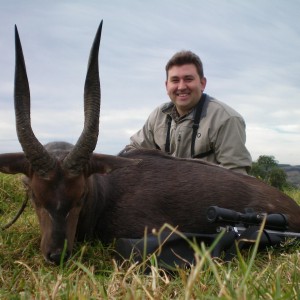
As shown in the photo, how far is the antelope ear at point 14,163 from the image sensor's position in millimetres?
4988

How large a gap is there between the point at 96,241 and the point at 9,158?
138 cm

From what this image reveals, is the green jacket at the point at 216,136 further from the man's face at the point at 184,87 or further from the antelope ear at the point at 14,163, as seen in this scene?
the antelope ear at the point at 14,163

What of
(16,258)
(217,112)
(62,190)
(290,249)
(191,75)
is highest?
(191,75)

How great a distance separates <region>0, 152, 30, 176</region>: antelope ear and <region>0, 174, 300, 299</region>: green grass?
789mm

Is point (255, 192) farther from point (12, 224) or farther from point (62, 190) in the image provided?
point (12, 224)

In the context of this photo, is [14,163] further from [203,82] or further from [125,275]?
[203,82]

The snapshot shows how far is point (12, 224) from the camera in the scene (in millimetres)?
6047

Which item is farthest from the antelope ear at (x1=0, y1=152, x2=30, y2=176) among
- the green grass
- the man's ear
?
the man's ear

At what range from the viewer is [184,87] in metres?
8.26

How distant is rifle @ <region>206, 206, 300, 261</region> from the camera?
446cm

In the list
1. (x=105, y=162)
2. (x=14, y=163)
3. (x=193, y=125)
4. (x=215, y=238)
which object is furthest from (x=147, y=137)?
(x=215, y=238)

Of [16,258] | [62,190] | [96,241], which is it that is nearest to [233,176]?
[96,241]

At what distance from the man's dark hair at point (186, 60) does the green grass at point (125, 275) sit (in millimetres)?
3634

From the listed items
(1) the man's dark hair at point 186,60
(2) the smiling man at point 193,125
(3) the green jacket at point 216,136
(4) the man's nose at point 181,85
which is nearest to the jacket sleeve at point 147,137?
(2) the smiling man at point 193,125
